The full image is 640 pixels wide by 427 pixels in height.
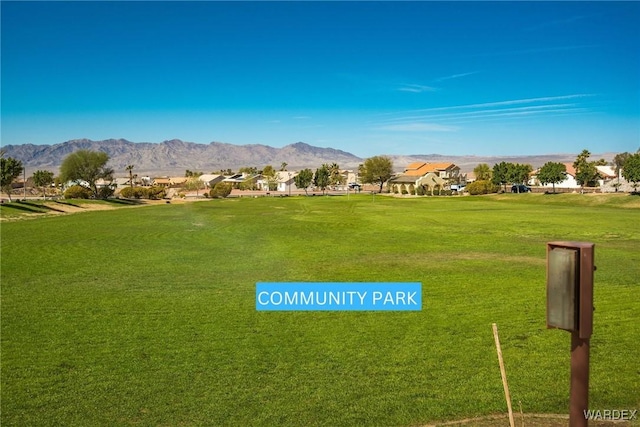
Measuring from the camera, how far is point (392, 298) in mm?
16938

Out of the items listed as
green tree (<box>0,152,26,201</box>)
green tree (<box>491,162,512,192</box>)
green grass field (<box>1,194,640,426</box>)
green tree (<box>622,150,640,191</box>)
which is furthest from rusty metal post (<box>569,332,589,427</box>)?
green tree (<box>491,162,512,192</box>)

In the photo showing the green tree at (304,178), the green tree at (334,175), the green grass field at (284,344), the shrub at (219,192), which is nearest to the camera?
the green grass field at (284,344)

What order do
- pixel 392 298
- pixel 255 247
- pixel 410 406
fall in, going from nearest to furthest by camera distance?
pixel 410 406 → pixel 392 298 → pixel 255 247

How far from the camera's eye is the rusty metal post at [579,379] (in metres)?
4.75

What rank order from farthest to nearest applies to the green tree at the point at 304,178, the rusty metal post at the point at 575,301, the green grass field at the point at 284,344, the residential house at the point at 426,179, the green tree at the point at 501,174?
the green tree at the point at 304,178
the residential house at the point at 426,179
the green tree at the point at 501,174
the green grass field at the point at 284,344
the rusty metal post at the point at 575,301

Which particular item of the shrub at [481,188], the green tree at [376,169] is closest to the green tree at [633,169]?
the shrub at [481,188]

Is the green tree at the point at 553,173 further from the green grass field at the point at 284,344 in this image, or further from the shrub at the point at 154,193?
the green grass field at the point at 284,344

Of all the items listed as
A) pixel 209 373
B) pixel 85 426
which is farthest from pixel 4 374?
pixel 209 373

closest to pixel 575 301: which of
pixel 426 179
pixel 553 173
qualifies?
pixel 553 173

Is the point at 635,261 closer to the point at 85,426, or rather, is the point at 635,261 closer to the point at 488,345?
the point at 488,345

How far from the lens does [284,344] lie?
11852 mm

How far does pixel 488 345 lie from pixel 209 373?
235 inches
